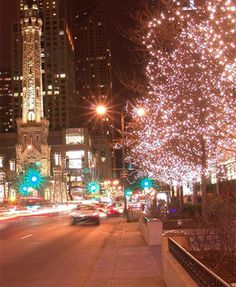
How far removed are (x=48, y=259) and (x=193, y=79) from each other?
27.4ft

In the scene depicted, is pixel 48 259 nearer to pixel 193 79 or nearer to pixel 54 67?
pixel 193 79

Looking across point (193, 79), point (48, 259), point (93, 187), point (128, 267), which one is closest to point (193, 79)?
point (193, 79)

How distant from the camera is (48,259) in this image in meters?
16.6

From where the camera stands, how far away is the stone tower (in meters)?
121

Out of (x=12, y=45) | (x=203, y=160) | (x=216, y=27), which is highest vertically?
(x=12, y=45)

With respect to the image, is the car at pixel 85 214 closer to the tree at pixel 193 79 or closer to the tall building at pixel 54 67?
the tree at pixel 193 79

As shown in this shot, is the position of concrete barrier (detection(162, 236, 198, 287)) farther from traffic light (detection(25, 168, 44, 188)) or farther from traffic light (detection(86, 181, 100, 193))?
traffic light (detection(86, 181, 100, 193))

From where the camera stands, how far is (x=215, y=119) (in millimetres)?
18656

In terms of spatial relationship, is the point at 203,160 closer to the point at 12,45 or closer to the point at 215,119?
the point at 215,119

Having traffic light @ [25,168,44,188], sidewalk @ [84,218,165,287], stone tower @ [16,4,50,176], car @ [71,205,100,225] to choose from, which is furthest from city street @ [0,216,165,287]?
stone tower @ [16,4,50,176]

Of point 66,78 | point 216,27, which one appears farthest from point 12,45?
point 216,27

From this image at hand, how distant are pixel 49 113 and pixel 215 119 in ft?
522

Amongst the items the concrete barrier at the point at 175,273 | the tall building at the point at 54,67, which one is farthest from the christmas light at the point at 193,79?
the tall building at the point at 54,67

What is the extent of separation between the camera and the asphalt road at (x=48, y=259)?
1269 centimetres
